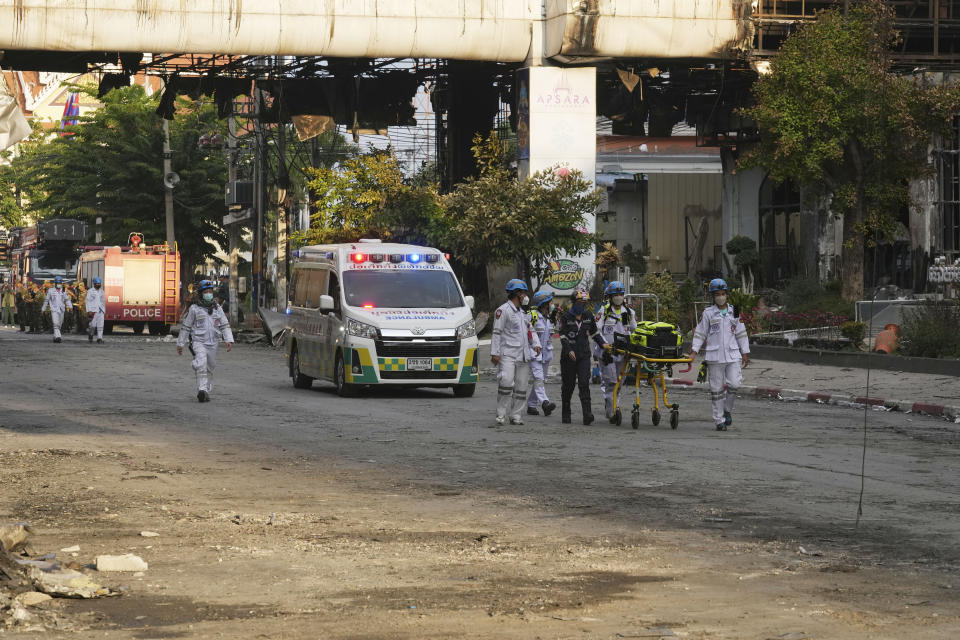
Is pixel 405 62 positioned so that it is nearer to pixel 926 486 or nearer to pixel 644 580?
pixel 926 486

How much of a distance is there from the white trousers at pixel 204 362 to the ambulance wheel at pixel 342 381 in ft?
6.65

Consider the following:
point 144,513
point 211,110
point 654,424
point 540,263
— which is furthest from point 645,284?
point 211,110

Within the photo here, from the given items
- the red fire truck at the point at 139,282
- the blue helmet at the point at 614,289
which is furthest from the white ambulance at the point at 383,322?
the red fire truck at the point at 139,282

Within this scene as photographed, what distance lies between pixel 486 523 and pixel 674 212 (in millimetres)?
50854

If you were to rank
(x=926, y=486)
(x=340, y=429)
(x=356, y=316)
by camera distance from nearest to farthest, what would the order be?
(x=926, y=486) < (x=340, y=429) < (x=356, y=316)

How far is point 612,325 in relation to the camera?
1967cm

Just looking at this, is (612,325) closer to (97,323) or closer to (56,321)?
(97,323)

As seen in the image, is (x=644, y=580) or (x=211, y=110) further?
(x=211, y=110)

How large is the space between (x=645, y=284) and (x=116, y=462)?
24339 millimetres

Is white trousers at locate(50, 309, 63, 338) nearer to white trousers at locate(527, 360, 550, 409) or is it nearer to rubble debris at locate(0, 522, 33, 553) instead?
white trousers at locate(527, 360, 550, 409)

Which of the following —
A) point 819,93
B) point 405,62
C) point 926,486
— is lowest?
point 926,486

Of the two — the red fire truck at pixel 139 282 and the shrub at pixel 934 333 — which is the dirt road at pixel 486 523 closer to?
the shrub at pixel 934 333

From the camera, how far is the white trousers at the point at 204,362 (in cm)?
2077

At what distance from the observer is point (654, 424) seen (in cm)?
1755
